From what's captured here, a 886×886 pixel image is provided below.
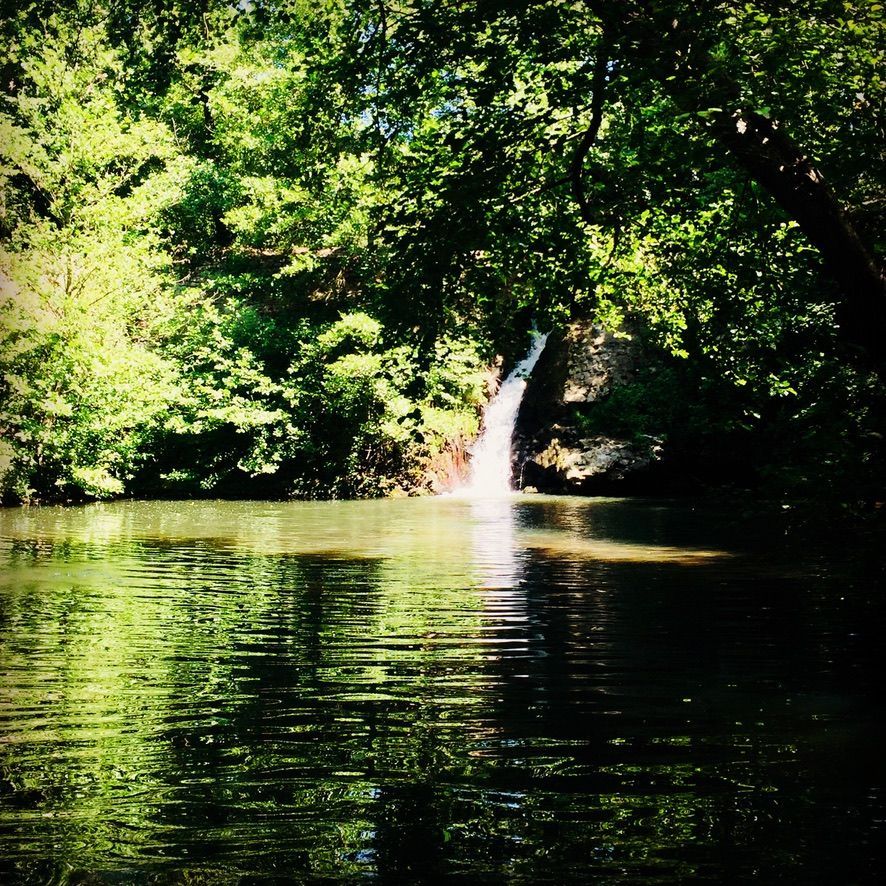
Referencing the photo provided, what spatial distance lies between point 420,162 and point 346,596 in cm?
496

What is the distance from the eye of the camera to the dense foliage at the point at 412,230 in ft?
20.7

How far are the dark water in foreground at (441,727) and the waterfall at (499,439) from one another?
16.4 meters

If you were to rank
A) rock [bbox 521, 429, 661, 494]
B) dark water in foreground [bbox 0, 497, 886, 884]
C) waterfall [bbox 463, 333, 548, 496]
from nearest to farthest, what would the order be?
dark water in foreground [bbox 0, 497, 886, 884] → rock [bbox 521, 429, 661, 494] → waterfall [bbox 463, 333, 548, 496]

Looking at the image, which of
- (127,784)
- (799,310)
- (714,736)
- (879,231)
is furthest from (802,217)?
(799,310)

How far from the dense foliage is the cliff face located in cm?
120

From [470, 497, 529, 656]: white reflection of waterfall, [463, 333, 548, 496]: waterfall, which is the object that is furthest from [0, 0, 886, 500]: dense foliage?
[470, 497, 529, 656]: white reflection of waterfall

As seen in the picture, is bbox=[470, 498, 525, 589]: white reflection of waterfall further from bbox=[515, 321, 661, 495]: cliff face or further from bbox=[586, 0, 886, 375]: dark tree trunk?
bbox=[515, 321, 661, 495]: cliff face

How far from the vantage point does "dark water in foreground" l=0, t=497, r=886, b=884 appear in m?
2.67

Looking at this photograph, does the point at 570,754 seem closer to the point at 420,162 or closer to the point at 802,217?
the point at 802,217

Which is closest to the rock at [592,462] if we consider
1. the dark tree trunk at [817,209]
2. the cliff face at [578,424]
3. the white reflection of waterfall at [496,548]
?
the cliff face at [578,424]

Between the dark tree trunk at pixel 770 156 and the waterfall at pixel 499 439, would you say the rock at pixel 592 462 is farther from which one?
the dark tree trunk at pixel 770 156

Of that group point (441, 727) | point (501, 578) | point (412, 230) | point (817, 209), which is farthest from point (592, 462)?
point (441, 727)

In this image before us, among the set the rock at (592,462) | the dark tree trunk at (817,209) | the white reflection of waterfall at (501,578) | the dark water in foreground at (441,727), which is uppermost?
the dark tree trunk at (817,209)

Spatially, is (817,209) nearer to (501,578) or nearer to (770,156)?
(770,156)
